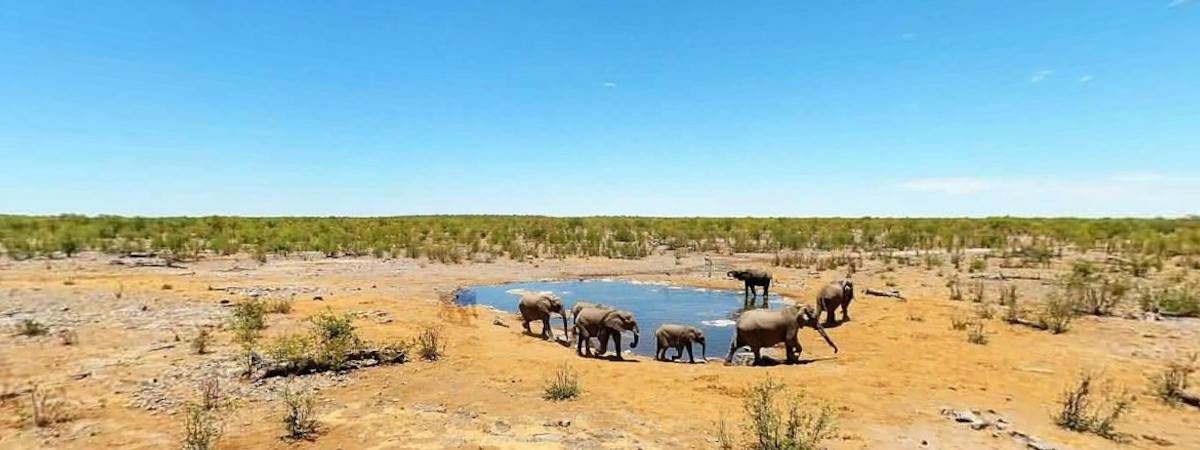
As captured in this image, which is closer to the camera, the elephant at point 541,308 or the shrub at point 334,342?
the shrub at point 334,342

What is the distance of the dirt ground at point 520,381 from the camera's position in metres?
7.25

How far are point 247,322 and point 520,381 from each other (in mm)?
6157

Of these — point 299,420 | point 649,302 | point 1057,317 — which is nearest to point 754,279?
point 649,302

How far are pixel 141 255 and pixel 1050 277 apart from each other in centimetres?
3778

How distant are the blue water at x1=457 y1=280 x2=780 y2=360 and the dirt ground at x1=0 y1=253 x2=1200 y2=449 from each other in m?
1.55

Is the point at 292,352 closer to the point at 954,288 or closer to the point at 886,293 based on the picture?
the point at 886,293

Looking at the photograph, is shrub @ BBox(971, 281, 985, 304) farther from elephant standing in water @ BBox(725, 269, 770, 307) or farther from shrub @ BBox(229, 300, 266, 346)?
shrub @ BBox(229, 300, 266, 346)

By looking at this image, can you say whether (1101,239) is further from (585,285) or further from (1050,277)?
(585,285)

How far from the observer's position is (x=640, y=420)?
7.80 m

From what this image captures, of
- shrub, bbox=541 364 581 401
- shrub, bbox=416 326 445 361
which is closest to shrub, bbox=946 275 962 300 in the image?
shrub, bbox=541 364 581 401

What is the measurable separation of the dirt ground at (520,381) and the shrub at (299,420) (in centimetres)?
17

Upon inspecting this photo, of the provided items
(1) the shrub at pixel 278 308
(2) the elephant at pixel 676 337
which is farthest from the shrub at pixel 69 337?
(2) the elephant at pixel 676 337

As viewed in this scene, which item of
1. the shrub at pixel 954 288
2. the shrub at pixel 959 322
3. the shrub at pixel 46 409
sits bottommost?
the shrub at pixel 959 322

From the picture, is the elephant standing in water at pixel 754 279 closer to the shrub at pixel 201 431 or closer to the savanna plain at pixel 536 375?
the savanna plain at pixel 536 375
